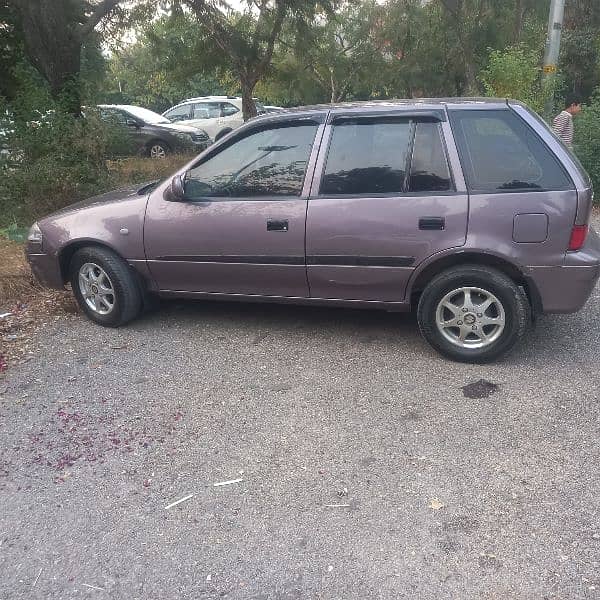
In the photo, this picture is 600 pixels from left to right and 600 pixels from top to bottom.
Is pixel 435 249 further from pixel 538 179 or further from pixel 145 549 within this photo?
pixel 145 549

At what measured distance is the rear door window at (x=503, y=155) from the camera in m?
4.17

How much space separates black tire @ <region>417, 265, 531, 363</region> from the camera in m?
4.30

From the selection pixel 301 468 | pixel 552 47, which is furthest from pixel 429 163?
pixel 552 47

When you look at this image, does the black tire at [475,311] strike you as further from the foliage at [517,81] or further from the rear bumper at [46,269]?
the foliage at [517,81]

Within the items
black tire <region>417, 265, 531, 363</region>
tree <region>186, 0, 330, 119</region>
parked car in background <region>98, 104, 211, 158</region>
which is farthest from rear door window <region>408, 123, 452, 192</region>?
parked car in background <region>98, 104, 211, 158</region>

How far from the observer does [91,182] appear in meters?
8.92

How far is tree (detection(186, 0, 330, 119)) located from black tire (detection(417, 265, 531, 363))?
30.0 feet

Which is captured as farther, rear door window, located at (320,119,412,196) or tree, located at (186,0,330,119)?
tree, located at (186,0,330,119)

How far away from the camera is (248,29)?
→ 13.8 meters

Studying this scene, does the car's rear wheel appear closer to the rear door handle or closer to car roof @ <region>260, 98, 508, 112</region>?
car roof @ <region>260, 98, 508, 112</region>

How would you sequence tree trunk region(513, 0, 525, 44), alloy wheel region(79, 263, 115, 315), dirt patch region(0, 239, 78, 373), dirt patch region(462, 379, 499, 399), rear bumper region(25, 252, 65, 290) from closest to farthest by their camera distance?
1. dirt patch region(462, 379, 499, 399)
2. dirt patch region(0, 239, 78, 373)
3. alloy wheel region(79, 263, 115, 315)
4. rear bumper region(25, 252, 65, 290)
5. tree trunk region(513, 0, 525, 44)

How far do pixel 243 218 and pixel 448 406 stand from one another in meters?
1.99

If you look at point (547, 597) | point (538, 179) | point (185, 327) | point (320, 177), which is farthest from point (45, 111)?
point (547, 597)

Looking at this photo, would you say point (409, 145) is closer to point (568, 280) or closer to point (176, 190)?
point (568, 280)
